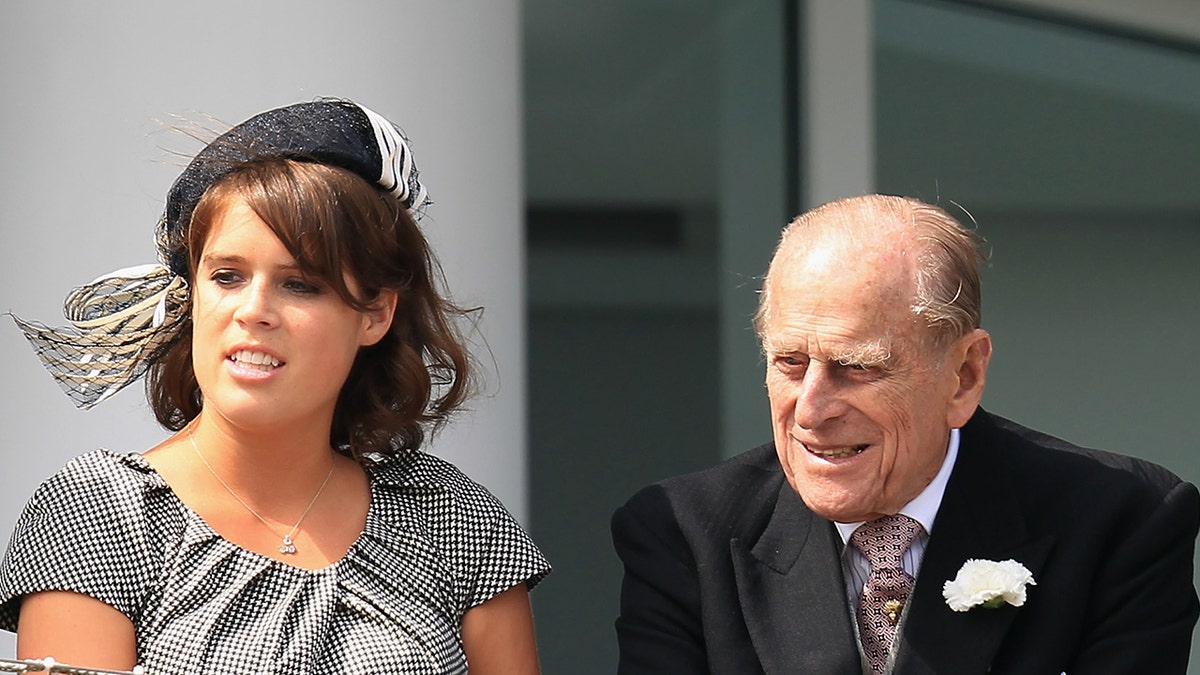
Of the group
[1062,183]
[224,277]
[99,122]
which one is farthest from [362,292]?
[1062,183]

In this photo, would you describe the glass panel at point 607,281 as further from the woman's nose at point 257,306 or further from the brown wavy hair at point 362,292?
the woman's nose at point 257,306

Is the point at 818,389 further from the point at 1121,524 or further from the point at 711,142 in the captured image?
the point at 711,142

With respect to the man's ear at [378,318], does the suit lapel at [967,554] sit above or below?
below

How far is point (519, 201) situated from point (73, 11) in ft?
2.94

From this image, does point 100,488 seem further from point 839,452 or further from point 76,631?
point 839,452

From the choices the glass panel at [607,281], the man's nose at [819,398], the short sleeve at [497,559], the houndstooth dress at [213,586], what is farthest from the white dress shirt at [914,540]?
the glass panel at [607,281]

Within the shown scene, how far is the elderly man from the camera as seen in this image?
7.55ft

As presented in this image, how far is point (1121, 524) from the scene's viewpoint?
2381mm

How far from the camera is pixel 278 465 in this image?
7.73ft

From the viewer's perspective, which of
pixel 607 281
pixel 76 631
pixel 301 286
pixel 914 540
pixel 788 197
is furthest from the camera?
pixel 788 197

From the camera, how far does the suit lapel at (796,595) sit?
7.73 feet

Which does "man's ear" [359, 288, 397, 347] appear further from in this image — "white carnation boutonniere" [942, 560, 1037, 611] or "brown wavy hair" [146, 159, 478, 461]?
"white carnation boutonniere" [942, 560, 1037, 611]

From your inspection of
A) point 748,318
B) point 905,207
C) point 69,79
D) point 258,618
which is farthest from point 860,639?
point 748,318

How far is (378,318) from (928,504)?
85 cm
